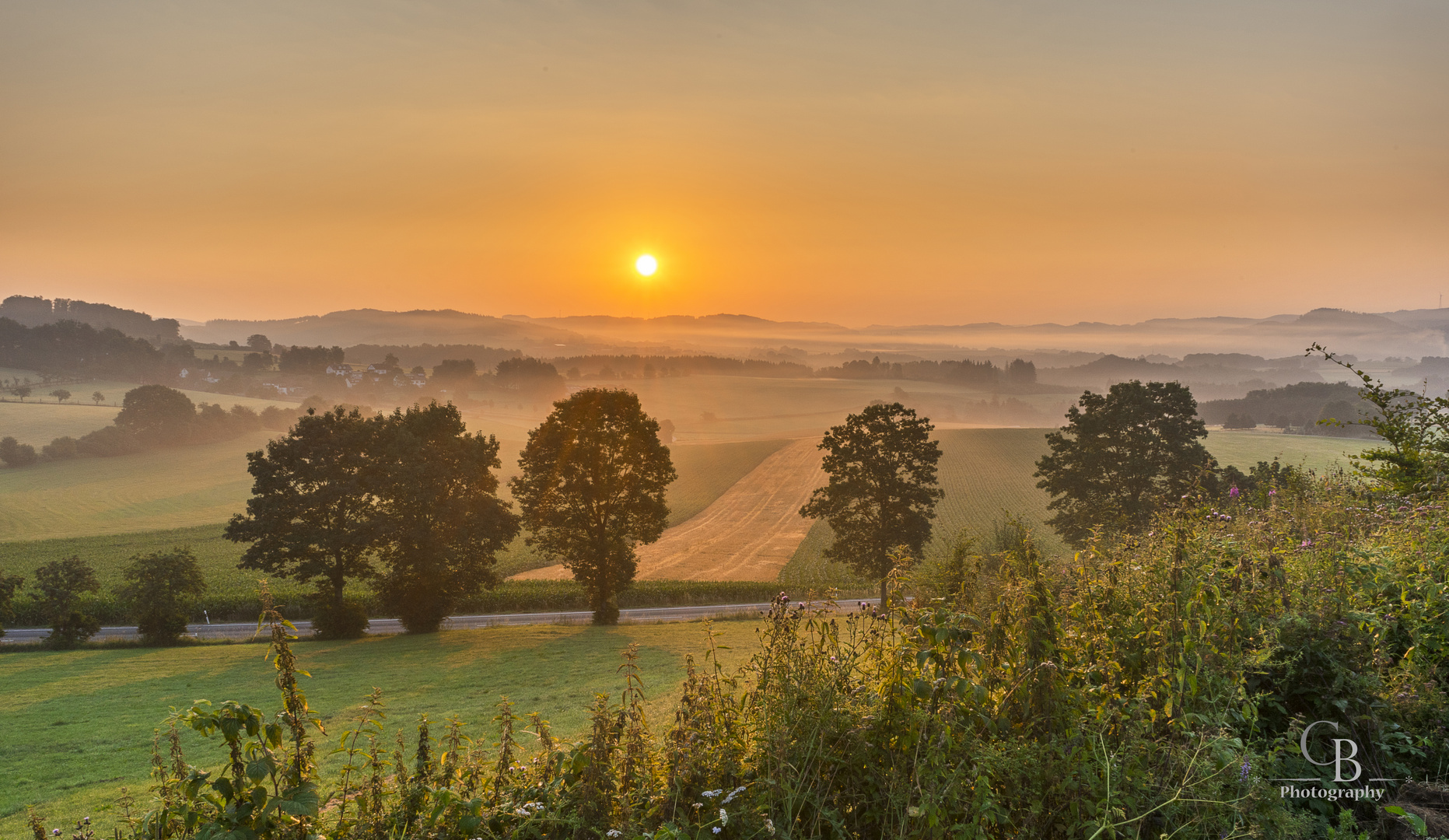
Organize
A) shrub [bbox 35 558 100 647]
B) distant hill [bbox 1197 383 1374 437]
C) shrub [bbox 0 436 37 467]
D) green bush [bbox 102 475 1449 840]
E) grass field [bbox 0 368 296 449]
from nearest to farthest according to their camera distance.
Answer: green bush [bbox 102 475 1449 840]
shrub [bbox 35 558 100 647]
shrub [bbox 0 436 37 467]
grass field [bbox 0 368 296 449]
distant hill [bbox 1197 383 1374 437]

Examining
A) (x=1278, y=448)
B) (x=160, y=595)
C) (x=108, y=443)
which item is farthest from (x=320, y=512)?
(x=1278, y=448)

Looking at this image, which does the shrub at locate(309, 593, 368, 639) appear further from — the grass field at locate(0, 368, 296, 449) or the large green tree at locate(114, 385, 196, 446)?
the grass field at locate(0, 368, 296, 449)

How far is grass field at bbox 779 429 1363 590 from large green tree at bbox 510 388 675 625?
48.7 feet

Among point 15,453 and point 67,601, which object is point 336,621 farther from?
point 15,453

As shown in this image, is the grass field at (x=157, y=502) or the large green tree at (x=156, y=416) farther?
the large green tree at (x=156, y=416)

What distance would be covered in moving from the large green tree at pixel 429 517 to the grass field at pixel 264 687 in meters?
2.15

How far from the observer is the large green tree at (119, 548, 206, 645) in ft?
111

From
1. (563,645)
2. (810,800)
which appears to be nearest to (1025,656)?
(810,800)

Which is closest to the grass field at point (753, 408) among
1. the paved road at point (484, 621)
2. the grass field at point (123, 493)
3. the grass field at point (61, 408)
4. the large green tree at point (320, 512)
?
the grass field at point (123, 493)

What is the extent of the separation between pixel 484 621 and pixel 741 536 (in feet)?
92.7

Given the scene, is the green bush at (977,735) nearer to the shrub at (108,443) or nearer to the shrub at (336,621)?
the shrub at (336,621)

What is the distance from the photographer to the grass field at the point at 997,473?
2131 inches

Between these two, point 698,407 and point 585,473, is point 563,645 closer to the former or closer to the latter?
point 585,473

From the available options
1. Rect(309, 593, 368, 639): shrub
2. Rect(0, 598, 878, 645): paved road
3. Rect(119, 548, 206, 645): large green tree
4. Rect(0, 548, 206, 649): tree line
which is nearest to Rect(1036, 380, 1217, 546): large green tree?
Rect(0, 598, 878, 645): paved road
